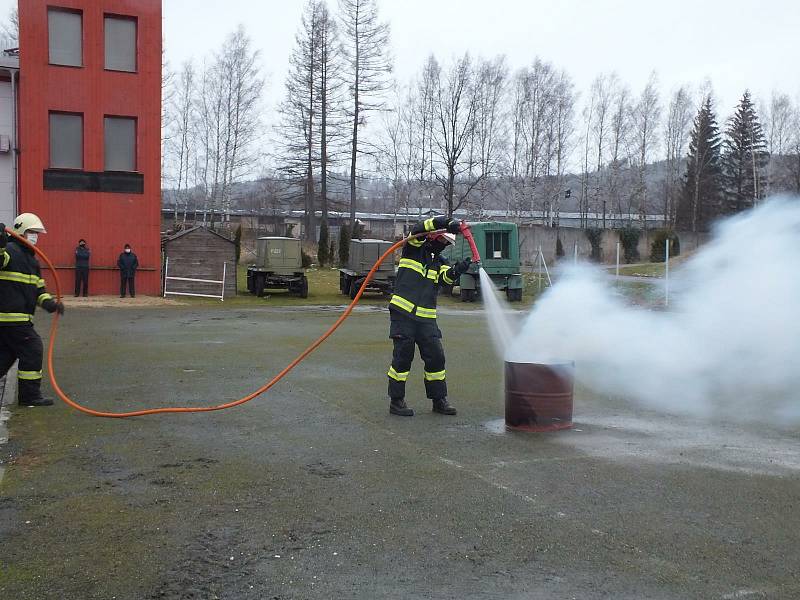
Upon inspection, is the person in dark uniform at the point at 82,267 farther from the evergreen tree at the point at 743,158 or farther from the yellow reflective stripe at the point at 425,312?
the evergreen tree at the point at 743,158

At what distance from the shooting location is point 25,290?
8.05m

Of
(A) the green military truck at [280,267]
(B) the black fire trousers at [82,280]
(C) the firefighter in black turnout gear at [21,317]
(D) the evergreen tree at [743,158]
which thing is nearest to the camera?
(C) the firefighter in black turnout gear at [21,317]

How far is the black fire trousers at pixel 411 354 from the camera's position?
8023 mm

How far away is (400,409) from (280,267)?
20200mm

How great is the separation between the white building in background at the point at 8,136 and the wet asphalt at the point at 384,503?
19.7m

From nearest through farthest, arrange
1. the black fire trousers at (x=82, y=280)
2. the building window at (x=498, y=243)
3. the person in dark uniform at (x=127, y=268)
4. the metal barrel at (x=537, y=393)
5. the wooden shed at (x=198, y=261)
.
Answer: the metal barrel at (x=537, y=393) < the black fire trousers at (x=82, y=280) < the person in dark uniform at (x=127, y=268) < the wooden shed at (x=198, y=261) < the building window at (x=498, y=243)

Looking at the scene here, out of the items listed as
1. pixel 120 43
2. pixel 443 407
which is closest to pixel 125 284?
pixel 120 43

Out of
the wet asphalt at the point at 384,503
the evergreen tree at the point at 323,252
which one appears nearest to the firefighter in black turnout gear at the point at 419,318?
the wet asphalt at the point at 384,503

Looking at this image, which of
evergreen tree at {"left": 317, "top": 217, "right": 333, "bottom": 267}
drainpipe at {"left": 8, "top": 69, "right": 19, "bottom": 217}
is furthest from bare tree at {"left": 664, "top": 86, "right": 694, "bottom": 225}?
drainpipe at {"left": 8, "top": 69, "right": 19, "bottom": 217}

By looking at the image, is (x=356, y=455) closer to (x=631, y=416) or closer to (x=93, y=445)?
(x=93, y=445)

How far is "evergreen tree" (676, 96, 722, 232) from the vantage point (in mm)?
58406

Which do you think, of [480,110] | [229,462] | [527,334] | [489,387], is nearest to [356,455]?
[229,462]

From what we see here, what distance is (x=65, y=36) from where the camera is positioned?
24.5 m

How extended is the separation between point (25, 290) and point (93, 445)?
97.5 inches
